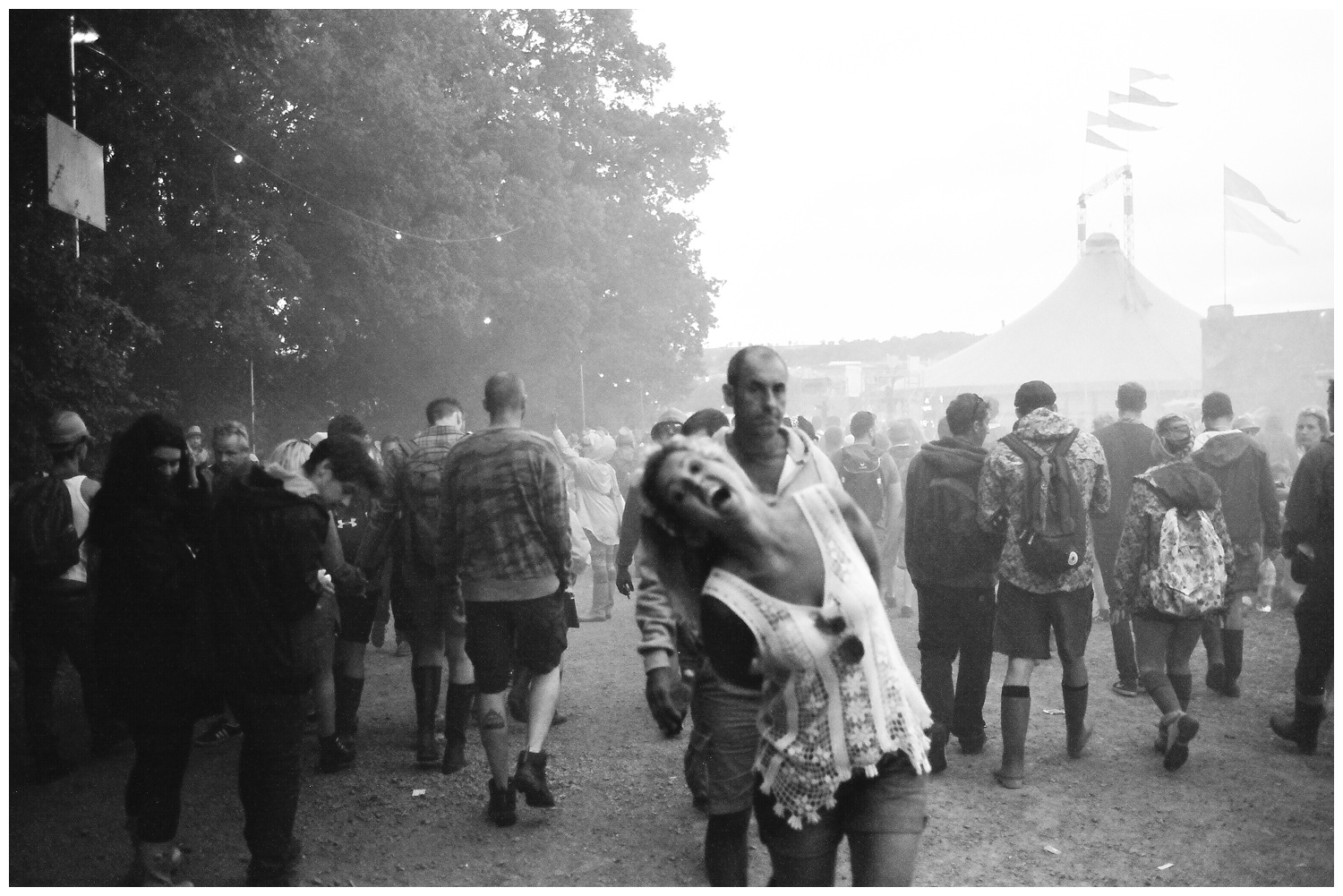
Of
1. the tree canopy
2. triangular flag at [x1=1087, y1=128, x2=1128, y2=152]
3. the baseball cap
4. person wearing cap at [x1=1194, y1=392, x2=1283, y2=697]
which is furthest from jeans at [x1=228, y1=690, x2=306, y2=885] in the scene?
triangular flag at [x1=1087, y1=128, x2=1128, y2=152]

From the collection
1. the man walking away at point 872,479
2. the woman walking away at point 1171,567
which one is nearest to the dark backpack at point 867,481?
the man walking away at point 872,479

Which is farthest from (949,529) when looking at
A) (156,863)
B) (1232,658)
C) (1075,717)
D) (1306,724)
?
(156,863)

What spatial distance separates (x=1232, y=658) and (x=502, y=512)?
16.3 feet

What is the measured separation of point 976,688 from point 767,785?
137 inches

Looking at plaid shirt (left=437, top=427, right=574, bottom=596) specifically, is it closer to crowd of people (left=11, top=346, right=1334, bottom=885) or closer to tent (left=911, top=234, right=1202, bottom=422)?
crowd of people (left=11, top=346, right=1334, bottom=885)

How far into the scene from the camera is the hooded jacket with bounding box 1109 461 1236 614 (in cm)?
595

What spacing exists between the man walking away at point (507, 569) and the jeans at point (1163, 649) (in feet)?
10.2

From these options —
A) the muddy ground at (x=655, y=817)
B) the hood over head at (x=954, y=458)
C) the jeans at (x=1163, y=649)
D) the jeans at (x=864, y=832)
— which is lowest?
the muddy ground at (x=655, y=817)

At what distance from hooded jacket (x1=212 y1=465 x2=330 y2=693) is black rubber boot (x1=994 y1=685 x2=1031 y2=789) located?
3.40 metres

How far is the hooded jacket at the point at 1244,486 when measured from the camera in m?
7.21

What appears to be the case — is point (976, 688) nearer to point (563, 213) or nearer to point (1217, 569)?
point (1217, 569)

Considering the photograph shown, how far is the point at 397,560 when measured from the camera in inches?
242

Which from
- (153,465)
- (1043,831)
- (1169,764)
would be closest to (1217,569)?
(1169,764)

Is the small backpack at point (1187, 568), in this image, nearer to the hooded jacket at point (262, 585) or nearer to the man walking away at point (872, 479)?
the man walking away at point (872, 479)
